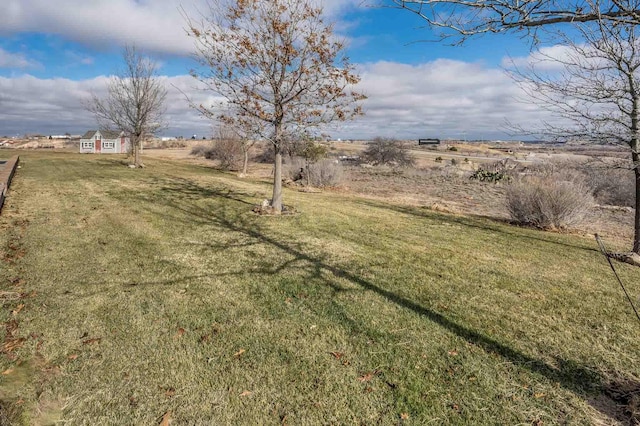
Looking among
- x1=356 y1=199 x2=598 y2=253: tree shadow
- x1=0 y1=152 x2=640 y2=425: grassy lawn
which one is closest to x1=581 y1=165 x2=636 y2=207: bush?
x1=356 y1=199 x2=598 y2=253: tree shadow

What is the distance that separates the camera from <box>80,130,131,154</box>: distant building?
52.3 m

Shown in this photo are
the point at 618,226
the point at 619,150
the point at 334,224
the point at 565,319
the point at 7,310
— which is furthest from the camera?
the point at 618,226

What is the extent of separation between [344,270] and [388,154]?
29.8 meters

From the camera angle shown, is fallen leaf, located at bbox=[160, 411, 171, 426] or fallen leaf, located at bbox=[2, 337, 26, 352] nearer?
fallen leaf, located at bbox=[160, 411, 171, 426]

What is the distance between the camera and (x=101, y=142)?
5275 centimetres

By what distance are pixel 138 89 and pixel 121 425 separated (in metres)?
24.2

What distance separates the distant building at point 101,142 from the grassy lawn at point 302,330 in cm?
5313

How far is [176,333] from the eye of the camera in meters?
3.70

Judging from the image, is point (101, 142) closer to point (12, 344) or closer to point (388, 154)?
point (388, 154)

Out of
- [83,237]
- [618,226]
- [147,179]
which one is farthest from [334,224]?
[147,179]

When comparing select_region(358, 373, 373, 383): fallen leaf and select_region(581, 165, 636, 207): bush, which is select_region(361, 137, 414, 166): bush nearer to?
select_region(581, 165, 636, 207): bush

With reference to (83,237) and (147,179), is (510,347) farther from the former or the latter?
(147,179)

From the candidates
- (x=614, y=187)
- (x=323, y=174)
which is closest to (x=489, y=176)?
(x=614, y=187)

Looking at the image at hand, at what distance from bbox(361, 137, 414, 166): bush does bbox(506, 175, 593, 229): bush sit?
2327cm
